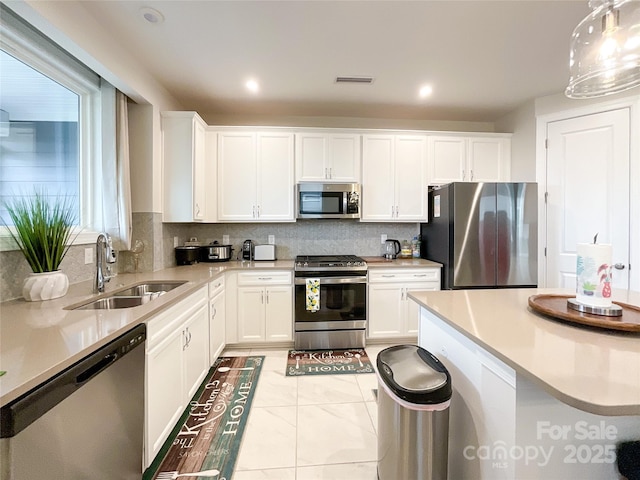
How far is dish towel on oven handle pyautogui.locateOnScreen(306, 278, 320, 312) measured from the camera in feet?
9.31

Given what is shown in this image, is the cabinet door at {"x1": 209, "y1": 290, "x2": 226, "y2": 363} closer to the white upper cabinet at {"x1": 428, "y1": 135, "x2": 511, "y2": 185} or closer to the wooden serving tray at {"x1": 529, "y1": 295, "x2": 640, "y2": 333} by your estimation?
the wooden serving tray at {"x1": 529, "y1": 295, "x2": 640, "y2": 333}

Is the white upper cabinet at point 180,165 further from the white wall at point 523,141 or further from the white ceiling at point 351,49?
the white wall at point 523,141

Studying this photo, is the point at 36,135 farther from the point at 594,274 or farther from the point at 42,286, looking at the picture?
the point at 594,274

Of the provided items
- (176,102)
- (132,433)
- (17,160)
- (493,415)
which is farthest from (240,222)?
(493,415)

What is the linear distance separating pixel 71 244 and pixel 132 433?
1252 mm

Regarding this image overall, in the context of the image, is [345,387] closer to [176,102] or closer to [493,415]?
[493,415]

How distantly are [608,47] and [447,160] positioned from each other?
2061mm

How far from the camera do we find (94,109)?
2.22 metres

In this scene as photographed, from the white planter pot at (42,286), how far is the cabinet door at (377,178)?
2691 mm

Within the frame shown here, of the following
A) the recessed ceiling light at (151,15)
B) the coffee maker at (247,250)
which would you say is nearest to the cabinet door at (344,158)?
the coffee maker at (247,250)

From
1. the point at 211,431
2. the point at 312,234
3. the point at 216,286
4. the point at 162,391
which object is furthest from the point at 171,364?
the point at 312,234

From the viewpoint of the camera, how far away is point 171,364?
5.47 ft

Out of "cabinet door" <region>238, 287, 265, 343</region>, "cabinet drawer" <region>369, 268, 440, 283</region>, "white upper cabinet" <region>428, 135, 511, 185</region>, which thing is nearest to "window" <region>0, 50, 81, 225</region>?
"cabinet door" <region>238, 287, 265, 343</region>

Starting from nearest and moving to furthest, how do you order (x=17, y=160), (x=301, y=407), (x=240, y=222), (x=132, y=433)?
(x=132, y=433), (x=17, y=160), (x=301, y=407), (x=240, y=222)
